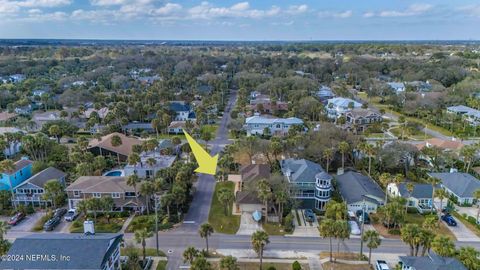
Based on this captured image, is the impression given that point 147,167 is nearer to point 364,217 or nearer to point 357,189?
point 357,189

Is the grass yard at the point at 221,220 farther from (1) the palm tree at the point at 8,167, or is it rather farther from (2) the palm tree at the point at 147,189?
(1) the palm tree at the point at 8,167

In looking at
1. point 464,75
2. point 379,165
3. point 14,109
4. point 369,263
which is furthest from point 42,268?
point 464,75

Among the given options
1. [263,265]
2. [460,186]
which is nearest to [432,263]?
[263,265]

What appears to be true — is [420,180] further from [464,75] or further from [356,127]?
[464,75]

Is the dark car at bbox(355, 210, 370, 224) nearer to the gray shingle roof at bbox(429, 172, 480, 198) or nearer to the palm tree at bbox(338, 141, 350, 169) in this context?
the palm tree at bbox(338, 141, 350, 169)

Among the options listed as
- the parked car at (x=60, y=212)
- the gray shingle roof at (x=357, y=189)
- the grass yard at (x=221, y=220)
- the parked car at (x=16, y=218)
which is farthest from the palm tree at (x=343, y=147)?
the parked car at (x=16, y=218)

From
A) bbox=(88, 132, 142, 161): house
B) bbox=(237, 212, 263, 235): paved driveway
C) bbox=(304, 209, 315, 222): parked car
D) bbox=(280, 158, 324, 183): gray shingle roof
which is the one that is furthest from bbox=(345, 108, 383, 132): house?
bbox=(88, 132, 142, 161): house
